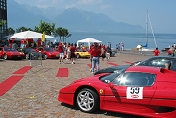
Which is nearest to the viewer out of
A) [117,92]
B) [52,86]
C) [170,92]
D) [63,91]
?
[170,92]

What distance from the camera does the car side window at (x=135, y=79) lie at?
476 cm

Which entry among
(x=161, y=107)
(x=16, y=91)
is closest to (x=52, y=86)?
(x=16, y=91)

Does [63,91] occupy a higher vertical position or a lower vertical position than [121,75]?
lower

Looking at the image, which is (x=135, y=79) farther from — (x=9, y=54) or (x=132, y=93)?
(x=9, y=54)

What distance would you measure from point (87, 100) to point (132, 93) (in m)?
1.18

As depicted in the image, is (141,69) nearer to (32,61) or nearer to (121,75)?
(121,75)

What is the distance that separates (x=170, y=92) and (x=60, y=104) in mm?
3023

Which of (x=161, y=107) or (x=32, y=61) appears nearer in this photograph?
(x=161, y=107)

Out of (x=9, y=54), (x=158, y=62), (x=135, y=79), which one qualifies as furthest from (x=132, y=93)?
(x=9, y=54)

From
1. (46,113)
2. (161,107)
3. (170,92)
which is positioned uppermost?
(170,92)

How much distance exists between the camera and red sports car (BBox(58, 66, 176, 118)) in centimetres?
450

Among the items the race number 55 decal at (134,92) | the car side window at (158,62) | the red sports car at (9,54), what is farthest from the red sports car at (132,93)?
the red sports car at (9,54)

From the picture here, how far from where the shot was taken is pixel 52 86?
8375mm

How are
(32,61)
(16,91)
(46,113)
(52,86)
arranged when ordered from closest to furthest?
(46,113)
(16,91)
(52,86)
(32,61)
